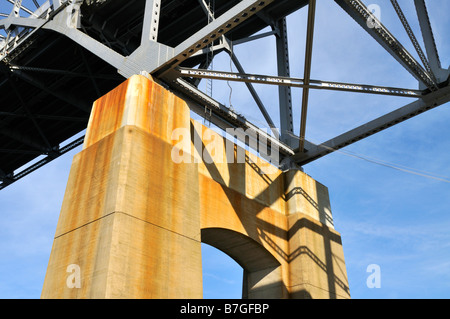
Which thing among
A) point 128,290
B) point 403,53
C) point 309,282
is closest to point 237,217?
point 309,282

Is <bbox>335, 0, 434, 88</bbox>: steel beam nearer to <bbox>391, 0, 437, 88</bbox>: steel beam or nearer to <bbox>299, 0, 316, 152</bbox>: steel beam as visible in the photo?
<bbox>391, 0, 437, 88</bbox>: steel beam

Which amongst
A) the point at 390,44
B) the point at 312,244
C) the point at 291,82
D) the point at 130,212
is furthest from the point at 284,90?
the point at 130,212

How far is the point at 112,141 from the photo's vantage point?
10.5m

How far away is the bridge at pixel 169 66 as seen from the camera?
12.9 m

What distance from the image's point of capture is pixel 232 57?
17016mm

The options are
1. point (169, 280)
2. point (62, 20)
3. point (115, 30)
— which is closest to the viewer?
point (169, 280)

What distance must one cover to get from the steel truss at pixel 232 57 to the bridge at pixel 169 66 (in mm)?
38

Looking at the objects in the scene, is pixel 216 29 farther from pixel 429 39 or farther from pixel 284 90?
pixel 284 90

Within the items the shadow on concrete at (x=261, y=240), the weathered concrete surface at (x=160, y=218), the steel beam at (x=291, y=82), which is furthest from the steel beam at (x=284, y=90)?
the steel beam at (x=291, y=82)

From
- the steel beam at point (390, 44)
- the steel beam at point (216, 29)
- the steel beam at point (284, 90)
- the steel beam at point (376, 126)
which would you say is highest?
the steel beam at point (284, 90)

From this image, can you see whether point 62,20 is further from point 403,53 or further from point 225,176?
point 403,53

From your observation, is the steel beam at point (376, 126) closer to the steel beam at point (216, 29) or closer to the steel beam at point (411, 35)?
the steel beam at point (411, 35)

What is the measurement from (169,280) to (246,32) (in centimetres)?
1341

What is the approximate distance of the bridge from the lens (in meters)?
12.9
